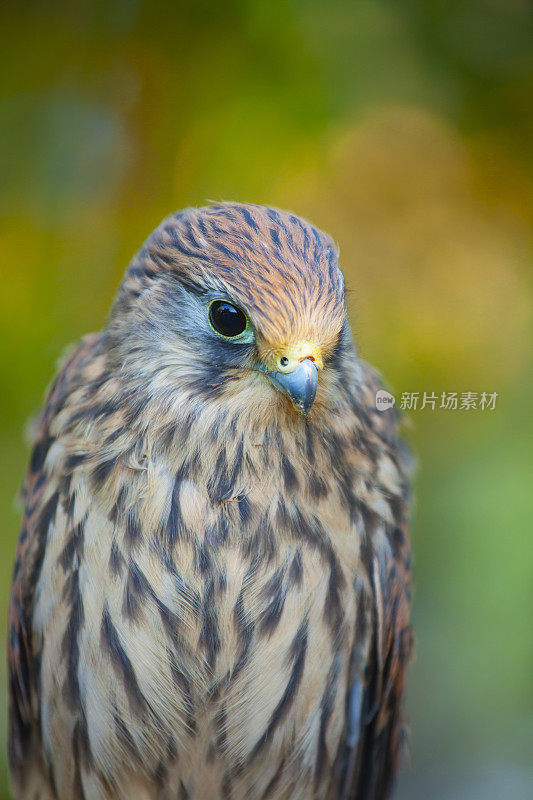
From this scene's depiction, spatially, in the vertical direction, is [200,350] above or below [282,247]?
below

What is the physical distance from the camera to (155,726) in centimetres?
165

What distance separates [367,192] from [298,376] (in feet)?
5.76

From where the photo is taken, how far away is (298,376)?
1325 mm

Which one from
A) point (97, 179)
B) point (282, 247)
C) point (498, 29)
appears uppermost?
point (498, 29)

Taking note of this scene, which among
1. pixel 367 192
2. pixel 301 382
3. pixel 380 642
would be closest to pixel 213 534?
pixel 301 382

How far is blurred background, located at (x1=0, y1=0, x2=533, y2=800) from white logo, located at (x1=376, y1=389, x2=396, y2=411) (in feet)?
2.26

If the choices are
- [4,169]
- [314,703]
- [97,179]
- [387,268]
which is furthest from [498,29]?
[314,703]

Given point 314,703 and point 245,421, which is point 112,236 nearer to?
point 245,421

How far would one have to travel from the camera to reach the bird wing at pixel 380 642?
1743 millimetres

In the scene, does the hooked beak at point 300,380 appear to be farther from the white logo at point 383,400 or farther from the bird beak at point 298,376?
the white logo at point 383,400

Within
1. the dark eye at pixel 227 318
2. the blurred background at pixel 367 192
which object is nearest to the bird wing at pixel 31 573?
the dark eye at pixel 227 318

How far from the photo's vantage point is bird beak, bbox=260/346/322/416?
1326 millimetres

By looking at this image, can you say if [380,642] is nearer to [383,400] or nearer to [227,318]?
[383,400]

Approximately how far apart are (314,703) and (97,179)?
6.10 feet
